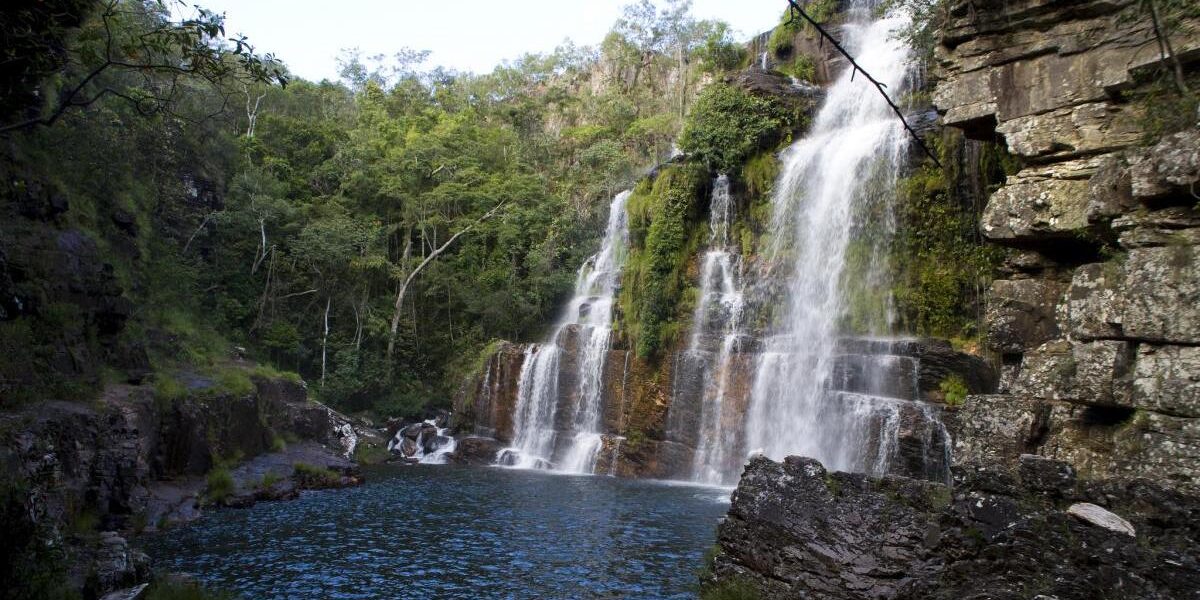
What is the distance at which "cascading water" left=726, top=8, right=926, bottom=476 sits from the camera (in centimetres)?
1566

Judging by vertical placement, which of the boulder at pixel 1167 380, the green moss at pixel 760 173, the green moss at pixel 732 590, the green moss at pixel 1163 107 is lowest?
the green moss at pixel 732 590

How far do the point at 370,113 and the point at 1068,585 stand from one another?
3934 centimetres

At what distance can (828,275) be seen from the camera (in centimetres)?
1877

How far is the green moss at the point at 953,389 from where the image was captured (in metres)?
14.5

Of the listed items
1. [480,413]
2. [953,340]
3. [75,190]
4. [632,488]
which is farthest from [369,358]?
[953,340]

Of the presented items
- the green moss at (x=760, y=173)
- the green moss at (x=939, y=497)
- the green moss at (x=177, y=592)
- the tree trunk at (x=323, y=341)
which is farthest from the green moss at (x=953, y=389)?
the tree trunk at (x=323, y=341)

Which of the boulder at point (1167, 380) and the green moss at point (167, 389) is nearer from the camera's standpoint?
the boulder at point (1167, 380)

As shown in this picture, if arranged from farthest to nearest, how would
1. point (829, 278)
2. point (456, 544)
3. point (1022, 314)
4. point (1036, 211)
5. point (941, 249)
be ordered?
1. point (829, 278)
2. point (941, 249)
3. point (456, 544)
4. point (1022, 314)
5. point (1036, 211)

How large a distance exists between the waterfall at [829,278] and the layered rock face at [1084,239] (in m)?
5.90

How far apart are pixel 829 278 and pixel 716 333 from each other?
11.3 feet

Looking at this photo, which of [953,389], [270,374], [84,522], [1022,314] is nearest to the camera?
[1022,314]

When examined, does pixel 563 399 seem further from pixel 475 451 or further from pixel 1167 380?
pixel 1167 380

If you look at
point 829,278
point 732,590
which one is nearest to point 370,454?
point 829,278

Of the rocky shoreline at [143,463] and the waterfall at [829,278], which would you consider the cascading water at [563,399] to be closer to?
the rocky shoreline at [143,463]
